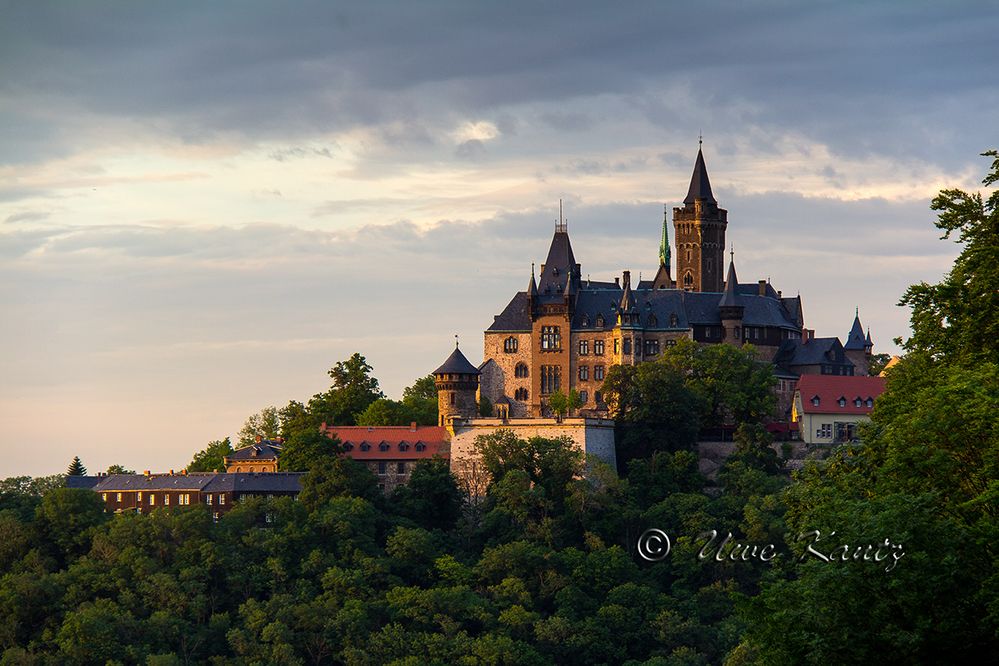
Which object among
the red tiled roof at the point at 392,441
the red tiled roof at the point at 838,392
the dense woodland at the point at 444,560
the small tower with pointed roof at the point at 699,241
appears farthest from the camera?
the small tower with pointed roof at the point at 699,241

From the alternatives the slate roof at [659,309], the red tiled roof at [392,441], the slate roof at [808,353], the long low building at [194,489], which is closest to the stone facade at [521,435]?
the red tiled roof at [392,441]

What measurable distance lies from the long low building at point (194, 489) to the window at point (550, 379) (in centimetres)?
1505

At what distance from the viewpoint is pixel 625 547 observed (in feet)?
319

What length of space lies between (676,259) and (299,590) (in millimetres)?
35678

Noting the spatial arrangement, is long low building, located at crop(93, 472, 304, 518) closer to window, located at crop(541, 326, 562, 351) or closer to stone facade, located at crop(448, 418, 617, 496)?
stone facade, located at crop(448, 418, 617, 496)

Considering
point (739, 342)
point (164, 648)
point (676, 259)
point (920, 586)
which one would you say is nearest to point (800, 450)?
point (739, 342)

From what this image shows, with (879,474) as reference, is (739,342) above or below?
above

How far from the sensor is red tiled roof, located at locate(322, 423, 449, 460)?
103250 mm

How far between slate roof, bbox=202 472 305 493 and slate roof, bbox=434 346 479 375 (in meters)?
9.29

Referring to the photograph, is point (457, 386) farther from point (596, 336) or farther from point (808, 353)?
point (808, 353)

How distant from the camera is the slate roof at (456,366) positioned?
105812 mm

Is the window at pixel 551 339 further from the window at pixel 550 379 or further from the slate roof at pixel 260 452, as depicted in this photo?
the slate roof at pixel 260 452

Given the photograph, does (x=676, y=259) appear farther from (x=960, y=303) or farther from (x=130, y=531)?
(x=960, y=303)

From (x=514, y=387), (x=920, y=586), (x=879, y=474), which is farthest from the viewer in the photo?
(x=514, y=387)
